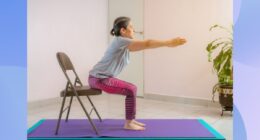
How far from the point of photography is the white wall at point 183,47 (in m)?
4.59

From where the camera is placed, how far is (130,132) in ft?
9.24

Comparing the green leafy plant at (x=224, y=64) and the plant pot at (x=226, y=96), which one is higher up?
the green leafy plant at (x=224, y=64)

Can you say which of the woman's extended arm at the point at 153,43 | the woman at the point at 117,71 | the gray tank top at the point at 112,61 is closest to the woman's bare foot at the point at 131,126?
the woman at the point at 117,71

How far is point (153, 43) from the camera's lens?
2.64 metres

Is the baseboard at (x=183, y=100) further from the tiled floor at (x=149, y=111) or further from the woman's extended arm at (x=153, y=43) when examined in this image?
the woman's extended arm at (x=153, y=43)

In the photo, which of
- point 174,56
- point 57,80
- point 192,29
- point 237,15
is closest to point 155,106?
point 174,56

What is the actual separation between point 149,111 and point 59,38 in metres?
1.93

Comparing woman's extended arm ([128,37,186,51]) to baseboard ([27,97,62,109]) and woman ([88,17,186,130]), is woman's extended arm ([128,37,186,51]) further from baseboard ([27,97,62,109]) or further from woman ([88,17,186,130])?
baseboard ([27,97,62,109])

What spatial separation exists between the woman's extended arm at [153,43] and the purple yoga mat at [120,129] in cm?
77

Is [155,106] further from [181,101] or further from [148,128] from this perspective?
[148,128]

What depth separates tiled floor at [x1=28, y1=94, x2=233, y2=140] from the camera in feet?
12.1

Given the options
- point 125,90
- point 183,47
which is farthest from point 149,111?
point 125,90

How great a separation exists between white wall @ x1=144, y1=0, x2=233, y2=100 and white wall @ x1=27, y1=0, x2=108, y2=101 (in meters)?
0.99

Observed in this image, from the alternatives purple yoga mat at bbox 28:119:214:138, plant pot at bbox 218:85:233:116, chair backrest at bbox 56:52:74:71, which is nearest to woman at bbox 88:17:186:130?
purple yoga mat at bbox 28:119:214:138
